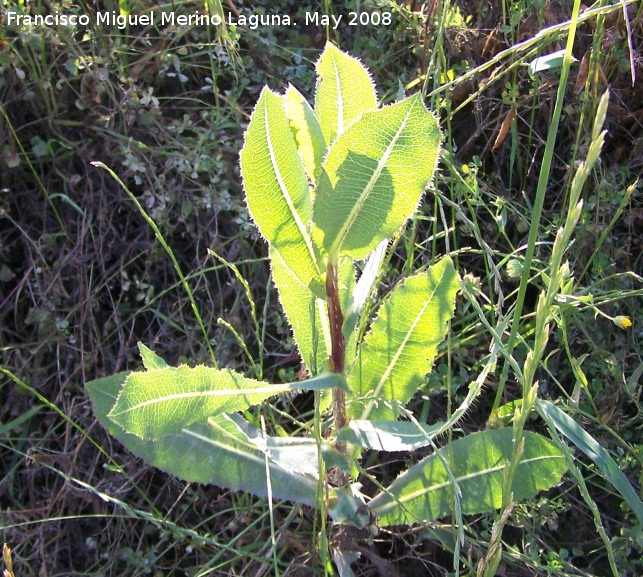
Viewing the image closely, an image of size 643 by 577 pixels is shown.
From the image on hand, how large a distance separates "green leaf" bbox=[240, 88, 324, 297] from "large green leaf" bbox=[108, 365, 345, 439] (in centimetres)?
22

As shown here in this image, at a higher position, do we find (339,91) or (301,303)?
(339,91)

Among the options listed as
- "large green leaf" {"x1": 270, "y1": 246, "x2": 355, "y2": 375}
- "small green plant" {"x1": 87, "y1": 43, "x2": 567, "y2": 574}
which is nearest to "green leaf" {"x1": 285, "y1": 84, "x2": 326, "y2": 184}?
"small green plant" {"x1": 87, "y1": 43, "x2": 567, "y2": 574}

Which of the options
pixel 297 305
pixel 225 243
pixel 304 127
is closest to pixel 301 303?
pixel 297 305

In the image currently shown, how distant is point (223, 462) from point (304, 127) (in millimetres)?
711

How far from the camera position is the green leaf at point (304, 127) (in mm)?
1255

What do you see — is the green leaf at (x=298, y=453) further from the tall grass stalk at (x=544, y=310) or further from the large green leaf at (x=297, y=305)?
the tall grass stalk at (x=544, y=310)

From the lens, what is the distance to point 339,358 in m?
1.38

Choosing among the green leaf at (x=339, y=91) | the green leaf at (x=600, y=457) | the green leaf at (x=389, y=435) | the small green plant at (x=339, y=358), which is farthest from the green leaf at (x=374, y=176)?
the green leaf at (x=600, y=457)

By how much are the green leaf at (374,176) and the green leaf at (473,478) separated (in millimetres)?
513

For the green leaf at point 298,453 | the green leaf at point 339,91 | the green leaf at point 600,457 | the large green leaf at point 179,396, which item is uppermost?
the green leaf at point 339,91

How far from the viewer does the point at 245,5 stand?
2348mm

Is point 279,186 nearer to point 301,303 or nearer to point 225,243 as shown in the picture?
point 301,303

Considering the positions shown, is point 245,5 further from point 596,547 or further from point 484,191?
point 596,547

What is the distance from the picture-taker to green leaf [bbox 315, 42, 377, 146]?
136cm
